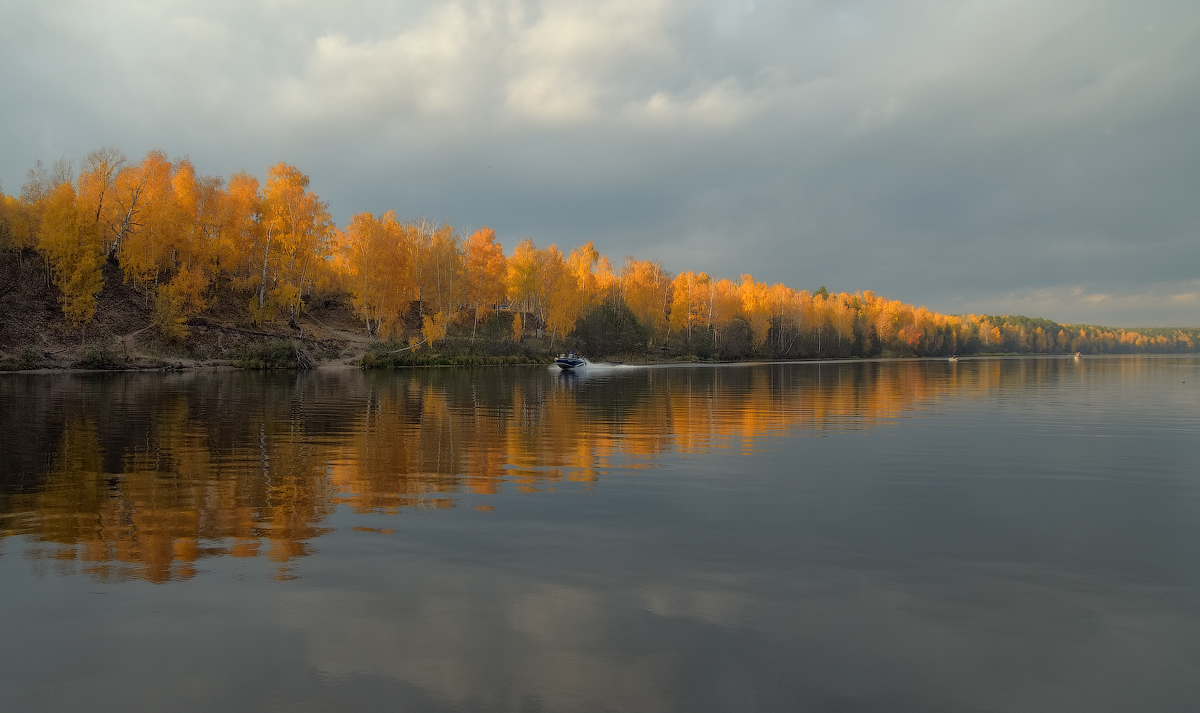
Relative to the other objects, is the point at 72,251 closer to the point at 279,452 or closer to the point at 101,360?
the point at 101,360

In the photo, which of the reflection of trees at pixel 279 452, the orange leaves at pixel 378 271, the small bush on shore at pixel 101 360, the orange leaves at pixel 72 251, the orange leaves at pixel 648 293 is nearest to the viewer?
the reflection of trees at pixel 279 452

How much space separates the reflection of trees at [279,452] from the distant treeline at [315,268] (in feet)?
107

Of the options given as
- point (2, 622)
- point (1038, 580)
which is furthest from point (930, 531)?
point (2, 622)

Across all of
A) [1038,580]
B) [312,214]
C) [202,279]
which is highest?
[312,214]

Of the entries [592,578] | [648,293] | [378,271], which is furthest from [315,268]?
[592,578]

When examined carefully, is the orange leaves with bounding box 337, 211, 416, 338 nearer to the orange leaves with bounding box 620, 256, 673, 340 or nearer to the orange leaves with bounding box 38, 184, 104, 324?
the orange leaves with bounding box 38, 184, 104, 324

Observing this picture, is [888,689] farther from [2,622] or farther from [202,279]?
[202,279]

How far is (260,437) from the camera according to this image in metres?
16.5

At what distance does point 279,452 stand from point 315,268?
195 ft

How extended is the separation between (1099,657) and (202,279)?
228 feet

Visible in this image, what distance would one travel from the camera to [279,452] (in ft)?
46.6

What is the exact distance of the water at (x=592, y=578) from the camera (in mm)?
4633

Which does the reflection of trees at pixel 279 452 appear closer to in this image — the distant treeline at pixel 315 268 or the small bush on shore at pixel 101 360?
the small bush on shore at pixel 101 360

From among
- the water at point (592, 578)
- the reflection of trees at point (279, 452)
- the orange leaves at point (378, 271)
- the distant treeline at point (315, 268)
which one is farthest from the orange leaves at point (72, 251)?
the water at point (592, 578)
